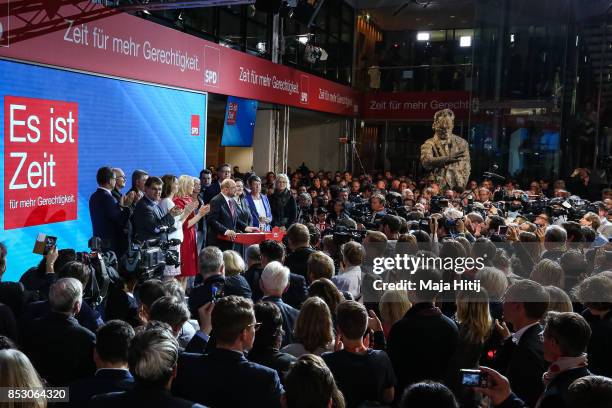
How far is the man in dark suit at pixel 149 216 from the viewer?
18.2 ft

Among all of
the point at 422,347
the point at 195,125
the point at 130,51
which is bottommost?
the point at 422,347

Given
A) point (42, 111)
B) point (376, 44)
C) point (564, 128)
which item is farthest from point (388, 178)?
point (42, 111)

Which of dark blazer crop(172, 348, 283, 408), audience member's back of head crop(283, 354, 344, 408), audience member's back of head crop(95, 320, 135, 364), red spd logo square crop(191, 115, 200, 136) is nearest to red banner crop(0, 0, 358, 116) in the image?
red spd logo square crop(191, 115, 200, 136)

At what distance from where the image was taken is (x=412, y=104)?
17.6m

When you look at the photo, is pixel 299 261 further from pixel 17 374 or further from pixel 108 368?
pixel 17 374

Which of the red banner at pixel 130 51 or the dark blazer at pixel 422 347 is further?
the red banner at pixel 130 51

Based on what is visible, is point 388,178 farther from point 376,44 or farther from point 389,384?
point 389,384

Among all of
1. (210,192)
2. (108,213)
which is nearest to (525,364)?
(108,213)

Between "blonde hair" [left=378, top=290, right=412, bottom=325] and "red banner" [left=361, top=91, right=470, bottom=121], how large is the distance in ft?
47.5

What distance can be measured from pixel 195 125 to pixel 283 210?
247 centimetres

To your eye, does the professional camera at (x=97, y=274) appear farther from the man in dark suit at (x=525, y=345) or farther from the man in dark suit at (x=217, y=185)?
the man in dark suit at (x=217, y=185)

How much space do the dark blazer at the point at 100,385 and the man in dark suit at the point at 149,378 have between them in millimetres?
240

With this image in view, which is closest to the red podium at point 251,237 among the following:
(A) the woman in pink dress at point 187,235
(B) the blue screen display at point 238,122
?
(A) the woman in pink dress at point 187,235

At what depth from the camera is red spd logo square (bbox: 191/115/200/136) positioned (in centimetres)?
944
